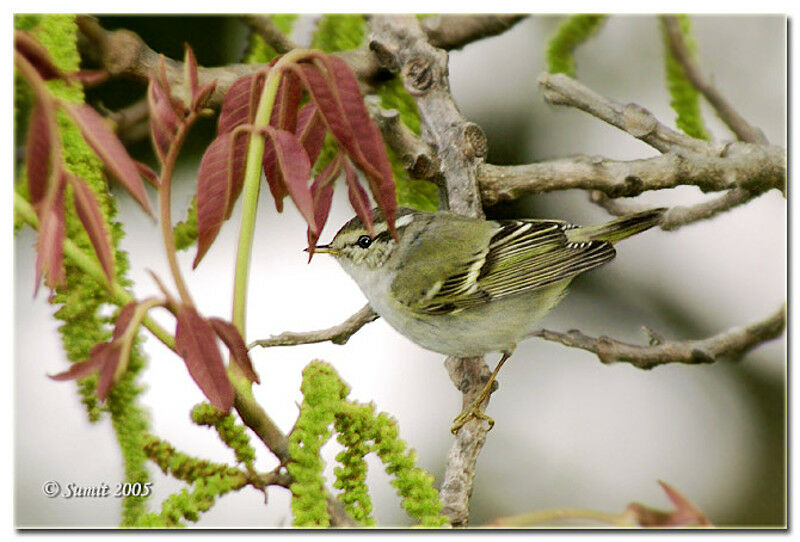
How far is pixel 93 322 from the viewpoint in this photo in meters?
1.11

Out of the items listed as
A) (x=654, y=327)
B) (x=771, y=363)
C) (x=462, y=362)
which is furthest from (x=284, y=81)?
(x=771, y=363)

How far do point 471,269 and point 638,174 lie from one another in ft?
0.87

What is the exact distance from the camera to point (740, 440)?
1187mm

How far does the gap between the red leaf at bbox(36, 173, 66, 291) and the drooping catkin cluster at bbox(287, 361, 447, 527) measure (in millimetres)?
333

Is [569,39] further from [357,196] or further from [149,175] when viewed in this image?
[149,175]

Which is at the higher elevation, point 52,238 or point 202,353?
point 52,238

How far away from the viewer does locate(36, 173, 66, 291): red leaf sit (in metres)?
0.94

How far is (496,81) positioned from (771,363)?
549 mm

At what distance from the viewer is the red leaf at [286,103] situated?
3.44 feet

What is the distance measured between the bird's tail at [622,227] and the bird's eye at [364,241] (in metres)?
0.28

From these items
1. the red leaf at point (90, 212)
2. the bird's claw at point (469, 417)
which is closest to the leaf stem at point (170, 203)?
the red leaf at point (90, 212)

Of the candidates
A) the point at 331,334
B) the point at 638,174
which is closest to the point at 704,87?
the point at 638,174

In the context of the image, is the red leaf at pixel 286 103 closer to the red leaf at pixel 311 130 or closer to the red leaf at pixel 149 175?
the red leaf at pixel 311 130
